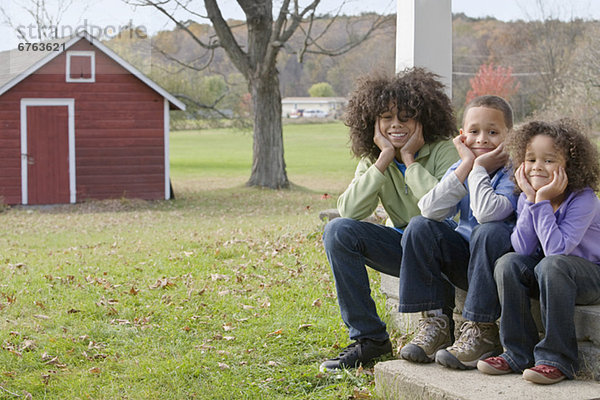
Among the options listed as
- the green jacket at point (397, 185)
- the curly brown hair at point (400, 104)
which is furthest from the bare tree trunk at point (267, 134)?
the green jacket at point (397, 185)

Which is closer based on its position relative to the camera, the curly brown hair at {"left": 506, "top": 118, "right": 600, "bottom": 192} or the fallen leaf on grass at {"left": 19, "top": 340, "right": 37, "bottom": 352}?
the curly brown hair at {"left": 506, "top": 118, "right": 600, "bottom": 192}

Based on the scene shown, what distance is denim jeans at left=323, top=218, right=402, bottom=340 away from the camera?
3.51 metres

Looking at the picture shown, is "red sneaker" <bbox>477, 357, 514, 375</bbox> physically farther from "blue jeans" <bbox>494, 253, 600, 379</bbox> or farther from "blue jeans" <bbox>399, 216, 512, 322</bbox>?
"blue jeans" <bbox>399, 216, 512, 322</bbox>

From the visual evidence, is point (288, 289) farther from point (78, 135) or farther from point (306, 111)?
point (306, 111)

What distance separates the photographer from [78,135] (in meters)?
18.1

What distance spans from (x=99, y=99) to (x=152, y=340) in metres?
14.8

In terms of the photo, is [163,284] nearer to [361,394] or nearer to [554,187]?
[361,394]

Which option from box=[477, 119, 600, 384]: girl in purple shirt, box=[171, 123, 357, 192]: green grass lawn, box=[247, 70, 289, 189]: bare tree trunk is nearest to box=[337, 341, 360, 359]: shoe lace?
box=[477, 119, 600, 384]: girl in purple shirt

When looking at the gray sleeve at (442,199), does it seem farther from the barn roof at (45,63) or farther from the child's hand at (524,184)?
the barn roof at (45,63)

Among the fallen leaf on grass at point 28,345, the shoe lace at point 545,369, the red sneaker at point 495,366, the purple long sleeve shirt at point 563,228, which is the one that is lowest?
the fallen leaf on grass at point 28,345

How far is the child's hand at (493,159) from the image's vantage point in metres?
3.35

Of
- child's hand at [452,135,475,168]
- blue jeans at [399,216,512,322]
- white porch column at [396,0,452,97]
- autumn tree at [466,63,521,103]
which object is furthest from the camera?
autumn tree at [466,63,521,103]

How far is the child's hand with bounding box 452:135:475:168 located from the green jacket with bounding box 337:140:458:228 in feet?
0.65

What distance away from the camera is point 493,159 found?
11.0 feet
